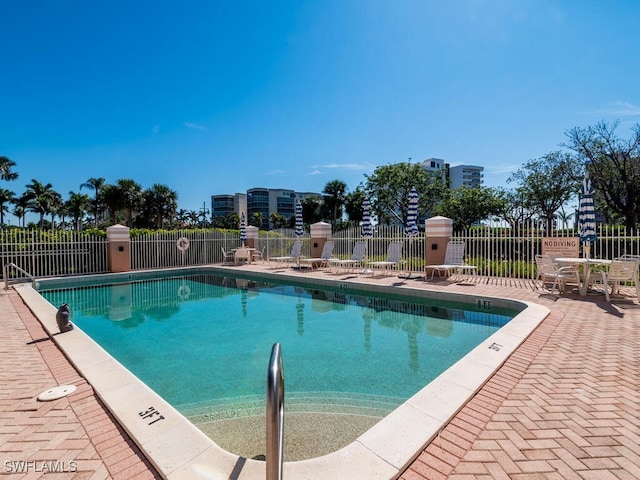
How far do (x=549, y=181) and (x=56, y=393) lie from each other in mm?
32046

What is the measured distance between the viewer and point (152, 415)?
254 cm

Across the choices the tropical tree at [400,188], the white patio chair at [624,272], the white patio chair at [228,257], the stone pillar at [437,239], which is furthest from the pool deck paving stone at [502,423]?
the tropical tree at [400,188]

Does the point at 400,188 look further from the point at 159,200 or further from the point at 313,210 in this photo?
the point at 313,210

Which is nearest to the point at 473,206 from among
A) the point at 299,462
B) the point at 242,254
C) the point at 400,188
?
the point at 400,188

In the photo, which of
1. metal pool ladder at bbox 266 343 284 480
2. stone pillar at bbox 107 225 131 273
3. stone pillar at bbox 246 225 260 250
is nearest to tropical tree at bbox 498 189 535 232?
stone pillar at bbox 246 225 260 250

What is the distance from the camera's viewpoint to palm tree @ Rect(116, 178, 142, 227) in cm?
3444

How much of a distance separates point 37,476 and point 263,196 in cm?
10073

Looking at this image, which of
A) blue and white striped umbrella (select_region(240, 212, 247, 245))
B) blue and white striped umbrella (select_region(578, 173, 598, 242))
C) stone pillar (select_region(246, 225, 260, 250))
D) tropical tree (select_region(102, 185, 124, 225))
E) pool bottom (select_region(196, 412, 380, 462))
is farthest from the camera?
tropical tree (select_region(102, 185, 124, 225))

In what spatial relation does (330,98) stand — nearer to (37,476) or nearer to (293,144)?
(293,144)

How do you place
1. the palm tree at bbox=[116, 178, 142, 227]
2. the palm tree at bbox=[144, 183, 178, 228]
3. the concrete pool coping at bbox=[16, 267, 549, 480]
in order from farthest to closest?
the palm tree at bbox=[144, 183, 178, 228]
the palm tree at bbox=[116, 178, 142, 227]
the concrete pool coping at bbox=[16, 267, 549, 480]

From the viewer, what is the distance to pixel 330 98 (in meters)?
Result: 13.1

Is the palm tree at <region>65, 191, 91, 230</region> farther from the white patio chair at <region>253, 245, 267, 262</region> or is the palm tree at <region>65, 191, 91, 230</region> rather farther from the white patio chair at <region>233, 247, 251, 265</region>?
the white patio chair at <region>233, 247, 251, 265</region>

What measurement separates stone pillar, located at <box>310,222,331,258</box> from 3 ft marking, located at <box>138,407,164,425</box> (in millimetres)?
12588

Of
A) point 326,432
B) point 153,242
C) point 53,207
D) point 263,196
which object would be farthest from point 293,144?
point 263,196
